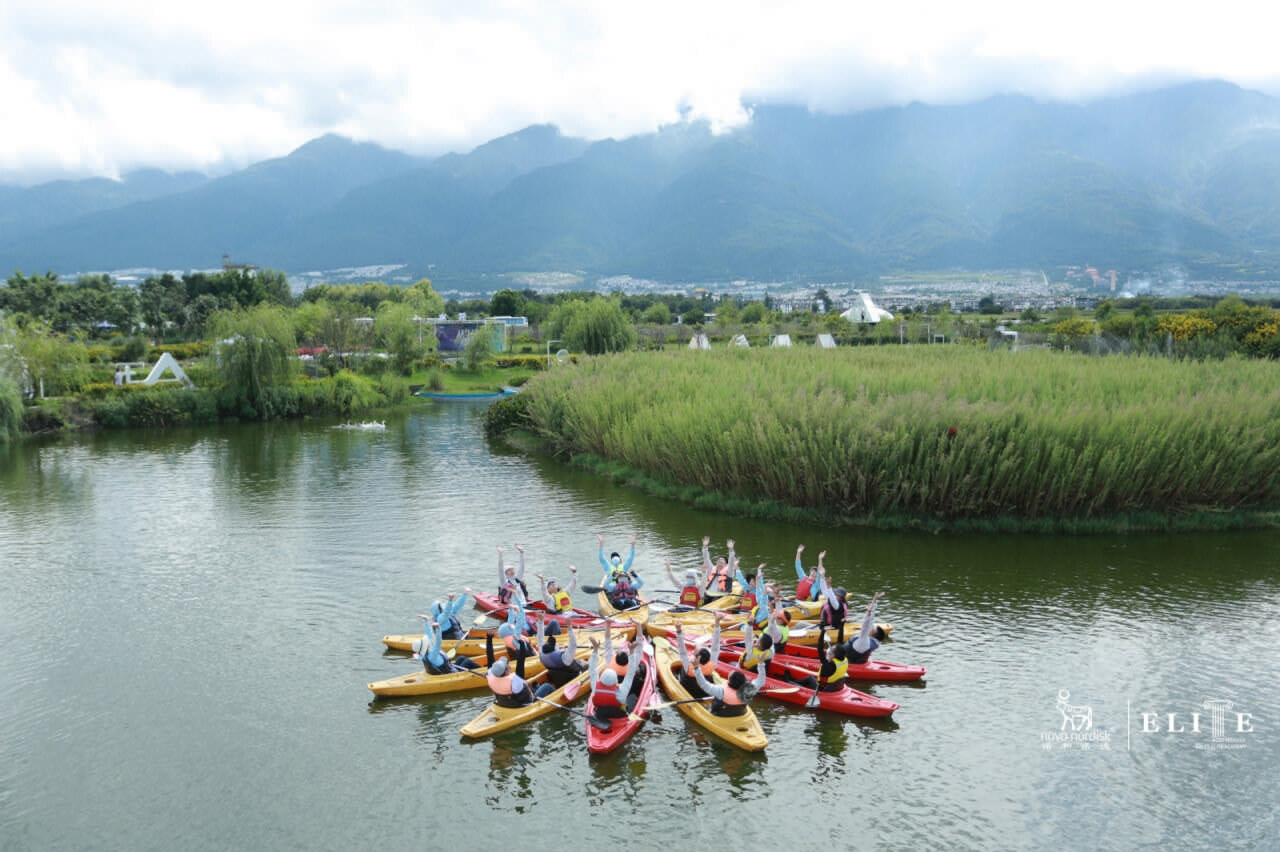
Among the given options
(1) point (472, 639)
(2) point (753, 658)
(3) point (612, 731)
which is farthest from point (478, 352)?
(3) point (612, 731)

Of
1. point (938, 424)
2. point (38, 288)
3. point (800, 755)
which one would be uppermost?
point (38, 288)

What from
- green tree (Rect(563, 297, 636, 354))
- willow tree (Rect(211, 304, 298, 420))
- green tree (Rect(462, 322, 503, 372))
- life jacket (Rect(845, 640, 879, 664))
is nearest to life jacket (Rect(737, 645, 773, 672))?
life jacket (Rect(845, 640, 879, 664))

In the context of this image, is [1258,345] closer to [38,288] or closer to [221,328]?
[221,328]

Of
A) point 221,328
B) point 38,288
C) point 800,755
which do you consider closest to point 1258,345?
point 800,755

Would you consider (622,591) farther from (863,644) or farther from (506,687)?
(863,644)

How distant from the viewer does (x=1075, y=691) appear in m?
16.5

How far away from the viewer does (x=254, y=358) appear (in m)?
53.3

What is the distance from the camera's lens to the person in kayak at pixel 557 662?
16422 millimetres

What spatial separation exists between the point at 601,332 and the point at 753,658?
5451 centimetres

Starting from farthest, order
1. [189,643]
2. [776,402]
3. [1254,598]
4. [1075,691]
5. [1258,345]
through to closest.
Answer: [1258,345]
[776,402]
[1254,598]
[189,643]
[1075,691]

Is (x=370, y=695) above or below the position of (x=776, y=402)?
below

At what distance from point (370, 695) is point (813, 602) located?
914cm

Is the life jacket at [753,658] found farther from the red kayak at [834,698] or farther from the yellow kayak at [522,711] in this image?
the yellow kayak at [522,711]

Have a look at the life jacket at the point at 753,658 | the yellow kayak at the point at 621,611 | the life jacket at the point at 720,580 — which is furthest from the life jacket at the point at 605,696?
the life jacket at the point at 720,580
